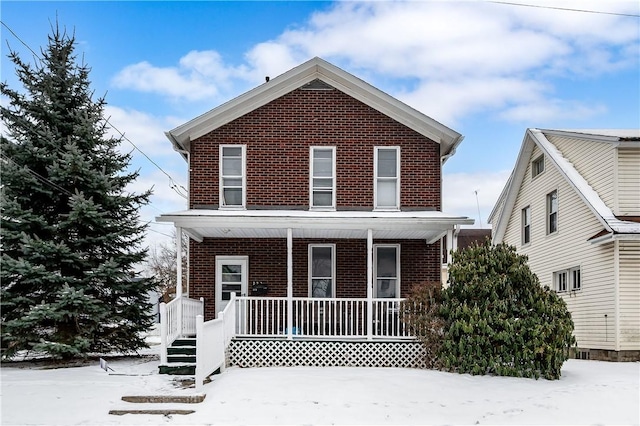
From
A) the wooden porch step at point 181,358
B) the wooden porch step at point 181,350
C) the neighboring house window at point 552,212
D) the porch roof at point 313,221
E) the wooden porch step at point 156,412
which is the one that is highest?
the neighboring house window at point 552,212

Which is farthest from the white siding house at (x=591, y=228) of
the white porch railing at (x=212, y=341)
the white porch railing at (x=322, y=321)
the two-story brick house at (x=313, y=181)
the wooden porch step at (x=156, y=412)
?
the wooden porch step at (x=156, y=412)

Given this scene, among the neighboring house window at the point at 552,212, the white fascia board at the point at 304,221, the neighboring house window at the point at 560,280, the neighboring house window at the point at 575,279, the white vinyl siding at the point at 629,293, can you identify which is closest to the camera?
the white fascia board at the point at 304,221

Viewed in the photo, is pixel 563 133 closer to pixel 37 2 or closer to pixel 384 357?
pixel 384 357

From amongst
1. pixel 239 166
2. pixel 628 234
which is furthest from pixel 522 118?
pixel 239 166

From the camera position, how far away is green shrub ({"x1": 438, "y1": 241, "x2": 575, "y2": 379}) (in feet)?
41.2

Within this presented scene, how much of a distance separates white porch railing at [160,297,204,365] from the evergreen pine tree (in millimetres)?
1155

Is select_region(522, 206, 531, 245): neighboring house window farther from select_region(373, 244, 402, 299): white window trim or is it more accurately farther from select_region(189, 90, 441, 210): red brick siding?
select_region(373, 244, 402, 299): white window trim

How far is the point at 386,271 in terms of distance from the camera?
16.4 metres

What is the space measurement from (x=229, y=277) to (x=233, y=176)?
8.58ft

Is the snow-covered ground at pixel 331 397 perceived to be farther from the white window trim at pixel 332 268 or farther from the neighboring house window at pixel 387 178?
the neighboring house window at pixel 387 178

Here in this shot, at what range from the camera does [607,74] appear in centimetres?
1884

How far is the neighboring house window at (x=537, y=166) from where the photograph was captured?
21.5 metres

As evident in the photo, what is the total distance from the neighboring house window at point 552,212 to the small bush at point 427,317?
8.18 metres

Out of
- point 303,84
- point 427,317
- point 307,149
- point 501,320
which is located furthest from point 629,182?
point 303,84
